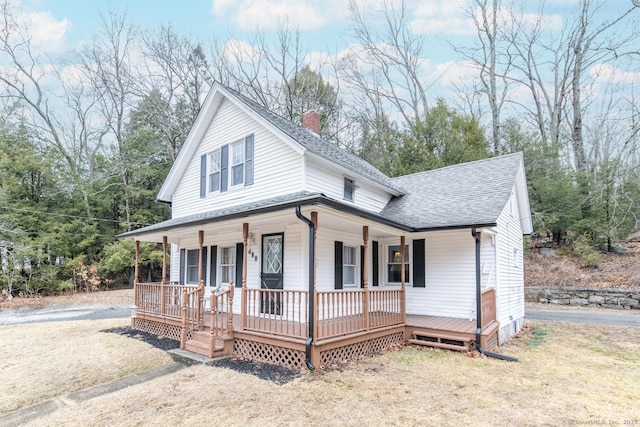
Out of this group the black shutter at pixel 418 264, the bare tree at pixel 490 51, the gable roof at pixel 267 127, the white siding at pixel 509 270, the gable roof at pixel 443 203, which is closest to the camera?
the gable roof at pixel 443 203

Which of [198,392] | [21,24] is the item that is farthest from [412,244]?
[21,24]

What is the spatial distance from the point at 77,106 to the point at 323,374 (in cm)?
2900

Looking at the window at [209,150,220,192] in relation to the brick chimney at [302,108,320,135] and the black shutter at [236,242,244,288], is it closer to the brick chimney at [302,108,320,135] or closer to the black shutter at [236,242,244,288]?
the black shutter at [236,242,244,288]

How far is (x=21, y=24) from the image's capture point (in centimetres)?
2484

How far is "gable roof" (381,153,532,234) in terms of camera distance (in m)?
9.12

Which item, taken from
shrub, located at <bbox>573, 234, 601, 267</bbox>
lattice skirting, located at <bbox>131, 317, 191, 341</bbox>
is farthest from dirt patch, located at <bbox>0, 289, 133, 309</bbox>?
shrub, located at <bbox>573, 234, 601, 267</bbox>

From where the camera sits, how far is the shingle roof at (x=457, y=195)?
9.10 metres

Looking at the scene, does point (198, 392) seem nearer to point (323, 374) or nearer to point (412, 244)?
point (323, 374)

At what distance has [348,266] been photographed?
9.96 meters

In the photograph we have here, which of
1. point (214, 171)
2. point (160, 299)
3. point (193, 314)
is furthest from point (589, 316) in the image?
point (160, 299)

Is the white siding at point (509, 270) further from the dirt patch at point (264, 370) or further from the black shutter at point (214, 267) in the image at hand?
the black shutter at point (214, 267)

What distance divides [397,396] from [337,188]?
5.73 meters

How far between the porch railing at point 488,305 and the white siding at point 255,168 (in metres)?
5.15

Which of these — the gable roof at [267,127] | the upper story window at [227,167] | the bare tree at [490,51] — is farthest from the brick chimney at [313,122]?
the bare tree at [490,51]
